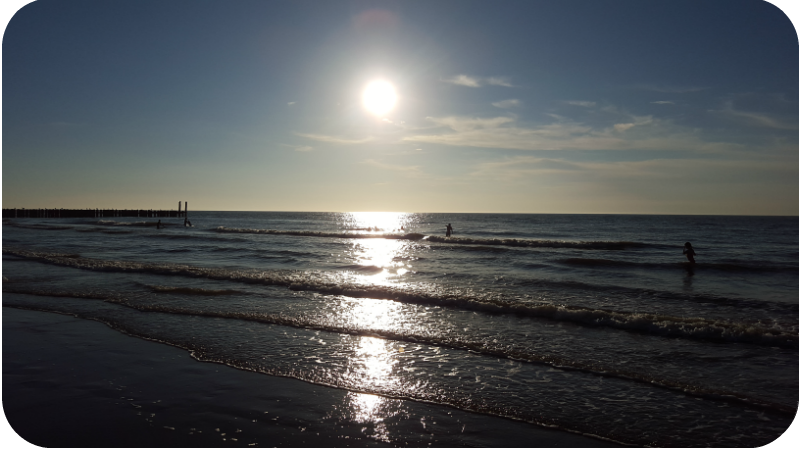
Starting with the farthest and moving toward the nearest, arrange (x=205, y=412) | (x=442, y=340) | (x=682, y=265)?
1. (x=682, y=265)
2. (x=442, y=340)
3. (x=205, y=412)

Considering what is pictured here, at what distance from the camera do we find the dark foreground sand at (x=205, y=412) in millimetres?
4742

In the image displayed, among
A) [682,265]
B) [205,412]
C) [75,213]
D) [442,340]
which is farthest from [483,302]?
[75,213]

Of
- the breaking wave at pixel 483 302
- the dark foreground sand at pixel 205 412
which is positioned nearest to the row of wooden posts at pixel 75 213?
the breaking wave at pixel 483 302

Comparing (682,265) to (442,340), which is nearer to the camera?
(442,340)

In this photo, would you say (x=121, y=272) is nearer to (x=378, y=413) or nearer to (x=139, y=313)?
(x=139, y=313)

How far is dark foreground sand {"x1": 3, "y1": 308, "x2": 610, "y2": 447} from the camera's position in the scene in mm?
4742

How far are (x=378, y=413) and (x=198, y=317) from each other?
725 cm

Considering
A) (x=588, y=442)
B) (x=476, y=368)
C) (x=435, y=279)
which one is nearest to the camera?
(x=588, y=442)

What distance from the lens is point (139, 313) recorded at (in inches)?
431

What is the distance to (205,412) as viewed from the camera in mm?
5340

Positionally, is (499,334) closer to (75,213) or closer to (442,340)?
(442,340)

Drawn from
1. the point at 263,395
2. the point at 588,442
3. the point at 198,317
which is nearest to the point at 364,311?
the point at 198,317

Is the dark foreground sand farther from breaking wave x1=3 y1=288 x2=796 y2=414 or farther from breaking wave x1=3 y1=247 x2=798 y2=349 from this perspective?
breaking wave x1=3 y1=247 x2=798 y2=349

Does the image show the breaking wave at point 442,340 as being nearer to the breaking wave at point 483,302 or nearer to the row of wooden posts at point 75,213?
the breaking wave at point 483,302
